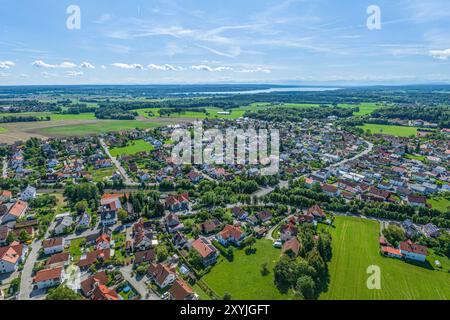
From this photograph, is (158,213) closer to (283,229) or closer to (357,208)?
(283,229)

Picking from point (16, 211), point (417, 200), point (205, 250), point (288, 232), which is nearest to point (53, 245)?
point (16, 211)

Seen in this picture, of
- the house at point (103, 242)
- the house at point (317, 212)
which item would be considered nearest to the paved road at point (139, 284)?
the house at point (103, 242)

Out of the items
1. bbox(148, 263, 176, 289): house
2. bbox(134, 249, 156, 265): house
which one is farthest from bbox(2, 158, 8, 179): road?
bbox(148, 263, 176, 289): house

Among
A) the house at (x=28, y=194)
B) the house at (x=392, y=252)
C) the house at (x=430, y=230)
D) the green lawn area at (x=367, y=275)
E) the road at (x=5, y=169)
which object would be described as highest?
the road at (x=5, y=169)

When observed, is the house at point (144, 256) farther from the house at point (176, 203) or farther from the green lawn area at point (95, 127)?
the green lawn area at point (95, 127)

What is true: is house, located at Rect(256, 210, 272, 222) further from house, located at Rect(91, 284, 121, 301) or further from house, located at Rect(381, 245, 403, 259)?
house, located at Rect(91, 284, 121, 301)
